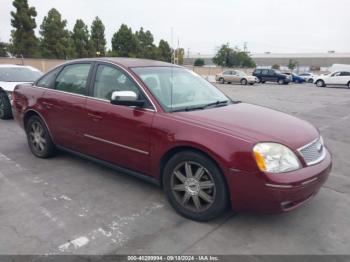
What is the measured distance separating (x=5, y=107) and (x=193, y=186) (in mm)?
6539

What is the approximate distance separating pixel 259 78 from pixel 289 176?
31873 mm

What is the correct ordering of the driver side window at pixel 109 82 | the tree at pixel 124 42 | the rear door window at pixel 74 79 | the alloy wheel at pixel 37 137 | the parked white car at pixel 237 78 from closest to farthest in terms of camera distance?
1. the driver side window at pixel 109 82
2. the rear door window at pixel 74 79
3. the alloy wheel at pixel 37 137
4. the parked white car at pixel 237 78
5. the tree at pixel 124 42

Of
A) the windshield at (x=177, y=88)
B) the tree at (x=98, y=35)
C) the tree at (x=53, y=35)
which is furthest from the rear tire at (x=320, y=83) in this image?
the windshield at (x=177, y=88)

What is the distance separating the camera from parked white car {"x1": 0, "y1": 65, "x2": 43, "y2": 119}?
24.9 ft

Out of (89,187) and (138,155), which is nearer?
(138,155)

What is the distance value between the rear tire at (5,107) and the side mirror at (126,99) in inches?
217

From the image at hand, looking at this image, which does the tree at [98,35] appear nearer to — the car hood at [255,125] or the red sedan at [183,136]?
the red sedan at [183,136]

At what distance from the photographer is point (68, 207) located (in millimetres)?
3426

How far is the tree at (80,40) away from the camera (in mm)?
39103

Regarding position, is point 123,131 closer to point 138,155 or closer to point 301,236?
point 138,155

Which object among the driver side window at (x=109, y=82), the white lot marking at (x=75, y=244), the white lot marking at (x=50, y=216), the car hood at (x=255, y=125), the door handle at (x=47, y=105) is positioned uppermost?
the driver side window at (x=109, y=82)

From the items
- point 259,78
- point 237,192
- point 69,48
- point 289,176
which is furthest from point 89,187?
point 69,48

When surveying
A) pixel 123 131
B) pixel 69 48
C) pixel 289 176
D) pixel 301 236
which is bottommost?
pixel 301 236

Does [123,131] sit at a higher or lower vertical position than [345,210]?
higher
